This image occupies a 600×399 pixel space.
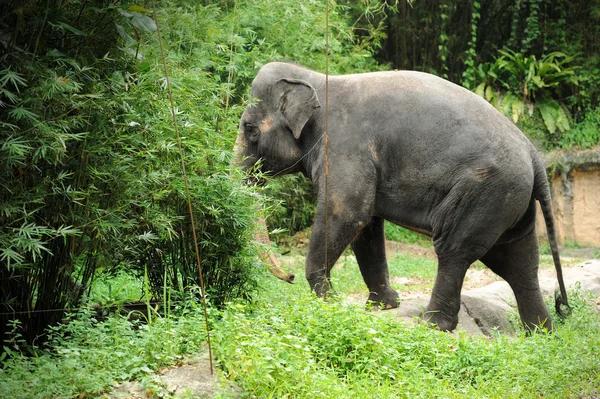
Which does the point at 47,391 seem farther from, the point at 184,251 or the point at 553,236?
the point at 553,236

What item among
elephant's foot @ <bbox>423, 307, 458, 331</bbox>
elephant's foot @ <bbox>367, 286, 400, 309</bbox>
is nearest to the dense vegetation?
elephant's foot @ <bbox>423, 307, 458, 331</bbox>

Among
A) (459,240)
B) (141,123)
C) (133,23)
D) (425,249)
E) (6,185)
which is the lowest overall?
(425,249)

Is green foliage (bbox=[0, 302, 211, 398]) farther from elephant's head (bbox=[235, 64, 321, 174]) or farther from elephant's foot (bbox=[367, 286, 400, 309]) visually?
elephant's foot (bbox=[367, 286, 400, 309])

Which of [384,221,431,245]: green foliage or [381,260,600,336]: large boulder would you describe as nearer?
[381,260,600,336]: large boulder

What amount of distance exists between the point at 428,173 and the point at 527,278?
1.46 m

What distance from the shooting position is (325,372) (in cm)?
474

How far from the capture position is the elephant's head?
300 inches

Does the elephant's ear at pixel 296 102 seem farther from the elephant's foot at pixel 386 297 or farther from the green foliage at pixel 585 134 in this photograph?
the green foliage at pixel 585 134

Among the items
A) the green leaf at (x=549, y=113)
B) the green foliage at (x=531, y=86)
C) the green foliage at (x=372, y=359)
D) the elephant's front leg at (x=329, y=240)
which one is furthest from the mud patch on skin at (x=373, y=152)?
the green leaf at (x=549, y=113)

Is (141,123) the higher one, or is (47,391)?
(141,123)

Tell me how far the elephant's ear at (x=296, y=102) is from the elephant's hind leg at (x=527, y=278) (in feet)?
7.50

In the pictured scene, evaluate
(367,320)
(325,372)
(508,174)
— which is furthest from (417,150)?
(325,372)

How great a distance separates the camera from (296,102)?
7621mm

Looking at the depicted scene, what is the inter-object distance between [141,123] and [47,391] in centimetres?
188
